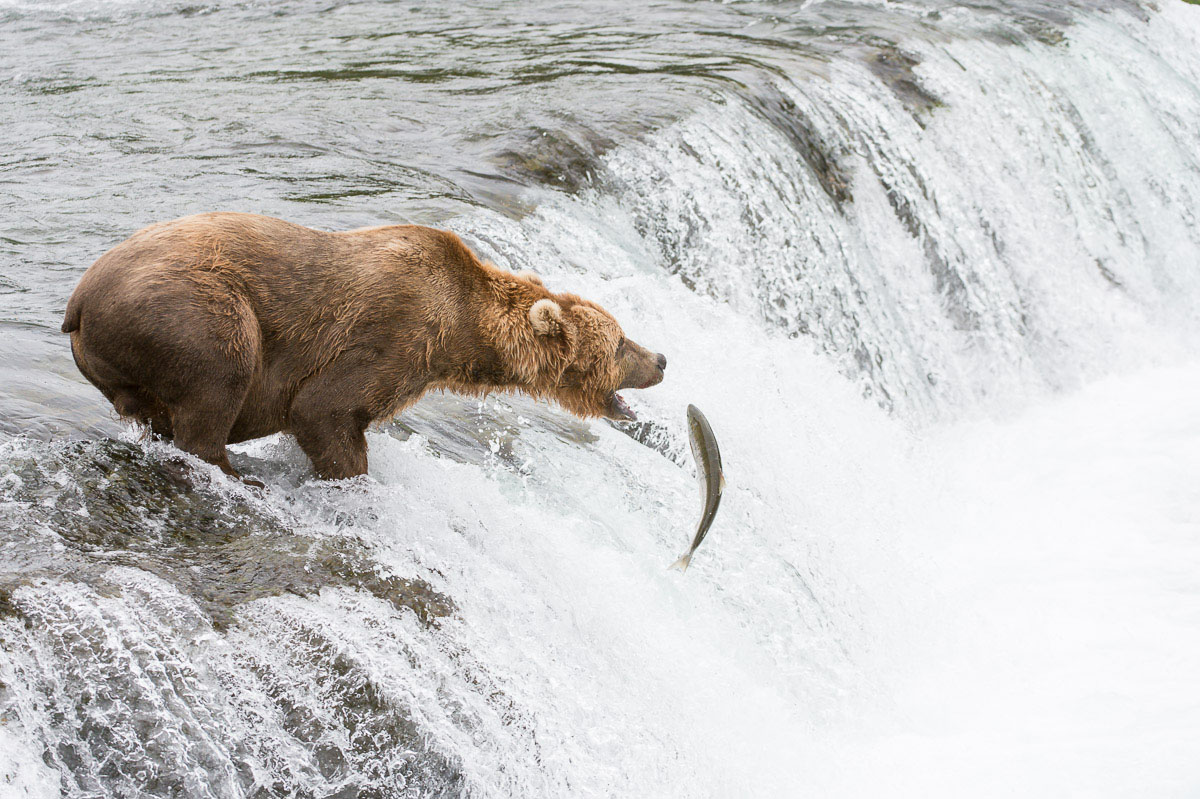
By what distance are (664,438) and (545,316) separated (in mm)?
1638

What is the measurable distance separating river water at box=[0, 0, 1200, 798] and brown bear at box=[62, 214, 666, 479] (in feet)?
0.92

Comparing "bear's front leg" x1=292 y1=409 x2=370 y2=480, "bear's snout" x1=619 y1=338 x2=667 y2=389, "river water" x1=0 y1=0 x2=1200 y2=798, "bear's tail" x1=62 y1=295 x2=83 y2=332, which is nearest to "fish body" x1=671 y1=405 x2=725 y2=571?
"bear's snout" x1=619 y1=338 x2=667 y2=389

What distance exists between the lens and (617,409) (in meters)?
5.00

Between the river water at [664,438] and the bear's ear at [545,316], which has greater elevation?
the bear's ear at [545,316]

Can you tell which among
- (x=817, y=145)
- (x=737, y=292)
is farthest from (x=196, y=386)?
(x=817, y=145)

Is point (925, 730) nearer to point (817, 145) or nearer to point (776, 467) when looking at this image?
point (776, 467)

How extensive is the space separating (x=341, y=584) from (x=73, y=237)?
4.11 metres

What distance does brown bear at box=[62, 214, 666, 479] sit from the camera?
11.8ft

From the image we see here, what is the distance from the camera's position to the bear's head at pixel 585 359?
183 inches

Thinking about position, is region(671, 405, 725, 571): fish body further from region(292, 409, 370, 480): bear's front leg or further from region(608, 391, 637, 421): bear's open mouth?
region(292, 409, 370, 480): bear's front leg

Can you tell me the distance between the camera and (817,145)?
9.19 metres

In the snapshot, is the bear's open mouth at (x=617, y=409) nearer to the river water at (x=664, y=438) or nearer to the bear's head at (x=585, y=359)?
the bear's head at (x=585, y=359)

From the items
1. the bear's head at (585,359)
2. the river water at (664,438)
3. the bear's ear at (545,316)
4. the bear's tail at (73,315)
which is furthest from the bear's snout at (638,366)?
the bear's tail at (73,315)

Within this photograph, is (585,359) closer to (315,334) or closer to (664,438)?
(315,334)
